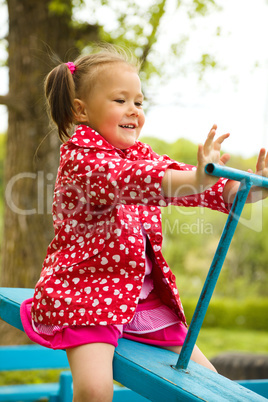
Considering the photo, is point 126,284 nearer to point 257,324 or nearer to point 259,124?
point 259,124

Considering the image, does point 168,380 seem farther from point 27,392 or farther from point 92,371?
point 27,392

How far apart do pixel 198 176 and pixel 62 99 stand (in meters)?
0.84

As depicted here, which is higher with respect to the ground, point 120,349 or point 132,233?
point 132,233

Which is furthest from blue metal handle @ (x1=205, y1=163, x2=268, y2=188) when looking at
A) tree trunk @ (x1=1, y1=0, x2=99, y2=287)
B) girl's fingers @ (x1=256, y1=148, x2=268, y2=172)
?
tree trunk @ (x1=1, y1=0, x2=99, y2=287)

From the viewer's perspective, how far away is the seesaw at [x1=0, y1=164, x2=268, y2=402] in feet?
4.71

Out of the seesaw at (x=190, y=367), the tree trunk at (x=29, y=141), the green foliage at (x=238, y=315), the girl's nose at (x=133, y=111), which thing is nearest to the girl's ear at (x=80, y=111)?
the girl's nose at (x=133, y=111)

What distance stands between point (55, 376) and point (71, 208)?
4430mm

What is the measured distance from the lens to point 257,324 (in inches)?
590

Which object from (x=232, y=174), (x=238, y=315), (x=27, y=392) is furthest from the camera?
(x=238, y=315)

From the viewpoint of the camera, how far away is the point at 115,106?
1965mm

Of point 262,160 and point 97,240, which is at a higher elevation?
point 262,160

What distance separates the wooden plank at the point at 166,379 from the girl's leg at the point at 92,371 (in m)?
0.05

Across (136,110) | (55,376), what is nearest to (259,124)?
(55,376)

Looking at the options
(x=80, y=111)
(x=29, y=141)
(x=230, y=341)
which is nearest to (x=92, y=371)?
(x=80, y=111)
